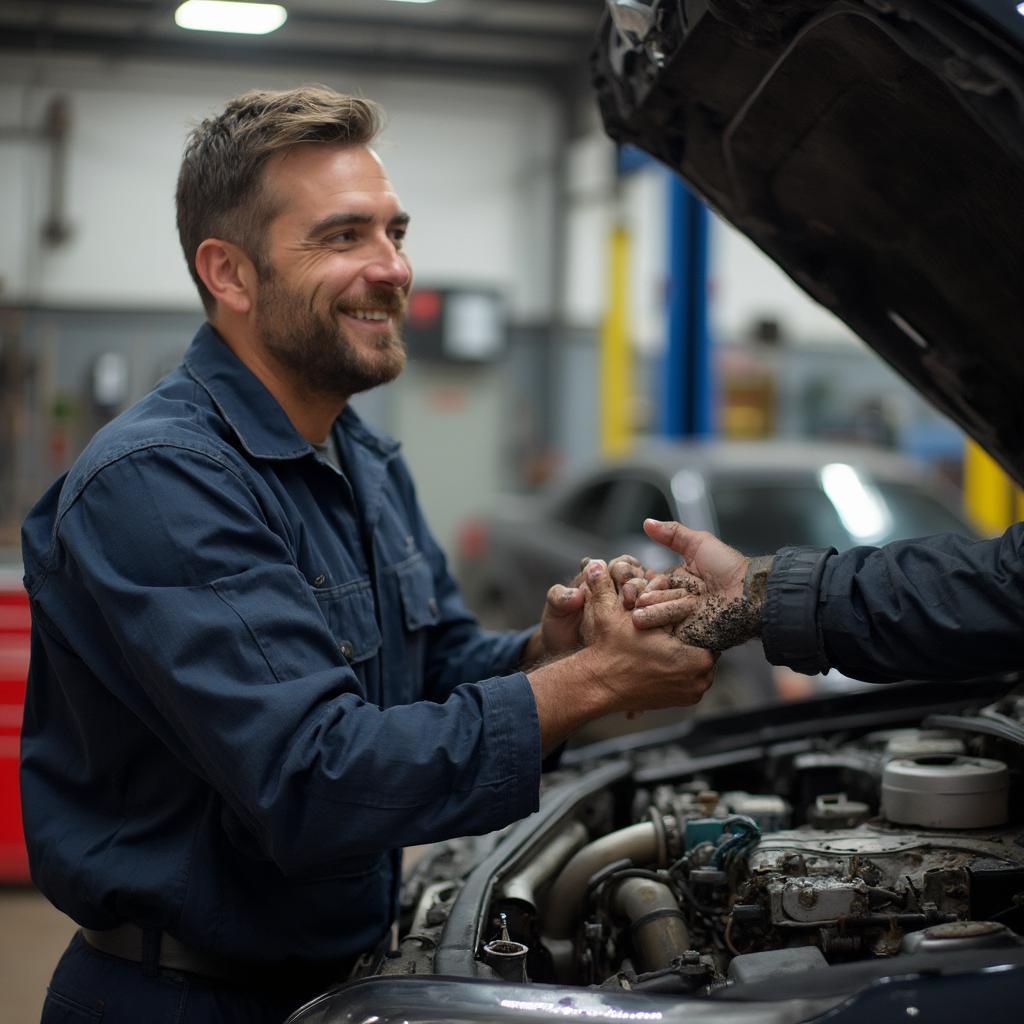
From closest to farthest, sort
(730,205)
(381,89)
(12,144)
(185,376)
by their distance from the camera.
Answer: (185,376), (730,205), (12,144), (381,89)

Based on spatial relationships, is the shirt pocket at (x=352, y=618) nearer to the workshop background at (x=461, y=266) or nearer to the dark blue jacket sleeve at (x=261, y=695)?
the dark blue jacket sleeve at (x=261, y=695)

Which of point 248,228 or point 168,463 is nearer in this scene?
point 168,463

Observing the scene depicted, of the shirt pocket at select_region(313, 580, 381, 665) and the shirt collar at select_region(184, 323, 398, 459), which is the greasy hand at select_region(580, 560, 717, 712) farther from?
the shirt collar at select_region(184, 323, 398, 459)

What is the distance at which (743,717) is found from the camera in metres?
2.89

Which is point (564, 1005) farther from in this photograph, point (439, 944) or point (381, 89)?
point (381, 89)

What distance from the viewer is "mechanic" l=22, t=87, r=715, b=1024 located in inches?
62.5

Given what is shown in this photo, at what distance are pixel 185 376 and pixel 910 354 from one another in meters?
1.28

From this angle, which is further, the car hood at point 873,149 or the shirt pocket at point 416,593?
the shirt pocket at point 416,593

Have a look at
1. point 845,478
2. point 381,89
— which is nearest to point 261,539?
point 845,478

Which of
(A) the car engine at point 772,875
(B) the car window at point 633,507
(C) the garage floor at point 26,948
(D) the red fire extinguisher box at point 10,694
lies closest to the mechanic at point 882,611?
(A) the car engine at point 772,875

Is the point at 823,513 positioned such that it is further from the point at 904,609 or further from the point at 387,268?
the point at 904,609

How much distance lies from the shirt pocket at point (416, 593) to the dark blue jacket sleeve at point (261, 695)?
49 centimetres

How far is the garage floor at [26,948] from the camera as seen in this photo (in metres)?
3.81

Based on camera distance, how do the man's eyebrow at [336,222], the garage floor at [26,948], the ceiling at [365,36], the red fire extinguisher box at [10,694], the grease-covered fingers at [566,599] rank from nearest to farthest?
the man's eyebrow at [336,222] → the grease-covered fingers at [566,599] → the garage floor at [26,948] → the red fire extinguisher box at [10,694] → the ceiling at [365,36]
